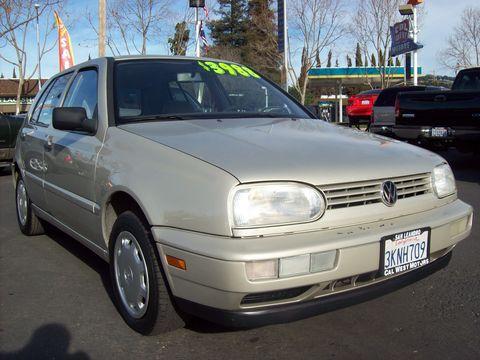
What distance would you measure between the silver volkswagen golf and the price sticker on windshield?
46cm

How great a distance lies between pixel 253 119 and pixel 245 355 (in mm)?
1589

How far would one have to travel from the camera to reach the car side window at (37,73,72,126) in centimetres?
474

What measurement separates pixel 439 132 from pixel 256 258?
7333 mm

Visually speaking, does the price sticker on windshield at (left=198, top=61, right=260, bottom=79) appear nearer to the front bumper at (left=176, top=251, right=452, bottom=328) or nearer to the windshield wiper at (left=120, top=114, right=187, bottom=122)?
the windshield wiper at (left=120, top=114, right=187, bottom=122)

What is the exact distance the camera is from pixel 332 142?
3094 millimetres

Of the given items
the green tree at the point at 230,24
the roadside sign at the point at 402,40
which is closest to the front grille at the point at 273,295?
the roadside sign at the point at 402,40

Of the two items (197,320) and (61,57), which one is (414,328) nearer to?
(197,320)

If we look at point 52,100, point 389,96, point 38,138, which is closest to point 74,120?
point 38,138

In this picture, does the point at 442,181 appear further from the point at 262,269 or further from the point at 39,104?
the point at 39,104

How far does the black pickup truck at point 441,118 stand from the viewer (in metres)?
8.54

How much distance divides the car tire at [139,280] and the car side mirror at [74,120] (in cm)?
78

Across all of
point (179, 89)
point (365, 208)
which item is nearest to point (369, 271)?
point (365, 208)

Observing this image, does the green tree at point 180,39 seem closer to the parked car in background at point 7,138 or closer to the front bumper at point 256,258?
the parked car in background at point 7,138

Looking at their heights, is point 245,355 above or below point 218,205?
below
